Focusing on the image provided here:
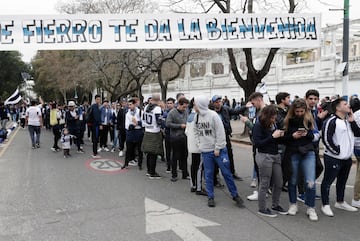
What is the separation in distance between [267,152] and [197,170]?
1.65 m

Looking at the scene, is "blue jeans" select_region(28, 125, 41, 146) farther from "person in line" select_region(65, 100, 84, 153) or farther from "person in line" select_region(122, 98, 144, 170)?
"person in line" select_region(122, 98, 144, 170)

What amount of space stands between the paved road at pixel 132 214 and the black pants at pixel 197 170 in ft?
→ 0.72

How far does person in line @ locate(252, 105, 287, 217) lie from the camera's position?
4.69 m

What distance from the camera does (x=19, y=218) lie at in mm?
4910

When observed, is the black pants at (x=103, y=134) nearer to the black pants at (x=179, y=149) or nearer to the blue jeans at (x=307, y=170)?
the black pants at (x=179, y=149)

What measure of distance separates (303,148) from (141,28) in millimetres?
4926

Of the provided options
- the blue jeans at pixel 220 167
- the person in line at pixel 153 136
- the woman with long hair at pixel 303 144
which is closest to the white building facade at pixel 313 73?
the person in line at pixel 153 136

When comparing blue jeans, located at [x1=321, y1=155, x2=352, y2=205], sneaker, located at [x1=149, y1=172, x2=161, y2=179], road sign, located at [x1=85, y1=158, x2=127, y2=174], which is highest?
blue jeans, located at [x1=321, y1=155, x2=352, y2=205]

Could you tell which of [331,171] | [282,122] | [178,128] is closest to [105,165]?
[178,128]

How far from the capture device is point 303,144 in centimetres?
473

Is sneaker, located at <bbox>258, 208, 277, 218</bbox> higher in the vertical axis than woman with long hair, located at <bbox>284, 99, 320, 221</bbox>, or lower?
lower

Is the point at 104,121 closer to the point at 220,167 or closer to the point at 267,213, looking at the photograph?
the point at 220,167

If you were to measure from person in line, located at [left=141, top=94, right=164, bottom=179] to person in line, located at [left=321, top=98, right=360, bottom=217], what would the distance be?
344cm

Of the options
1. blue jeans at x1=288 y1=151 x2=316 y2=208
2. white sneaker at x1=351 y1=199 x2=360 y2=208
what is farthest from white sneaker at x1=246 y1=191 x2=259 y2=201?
white sneaker at x1=351 y1=199 x2=360 y2=208
